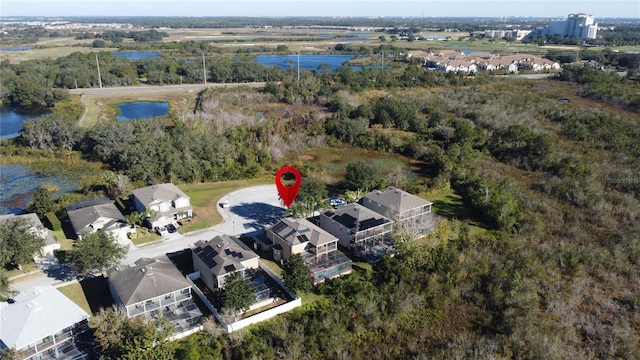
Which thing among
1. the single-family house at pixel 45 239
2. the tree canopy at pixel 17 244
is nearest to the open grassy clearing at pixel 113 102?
the single-family house at pixel 45 239

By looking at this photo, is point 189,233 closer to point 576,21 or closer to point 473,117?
point 473,117

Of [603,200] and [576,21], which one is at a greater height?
[576,21]

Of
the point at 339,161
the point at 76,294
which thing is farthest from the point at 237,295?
the point at 339,161

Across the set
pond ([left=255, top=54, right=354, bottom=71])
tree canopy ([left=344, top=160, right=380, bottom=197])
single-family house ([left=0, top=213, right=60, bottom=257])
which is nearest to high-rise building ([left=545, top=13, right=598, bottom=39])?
pond ([left=255, top=54, right=354, bottom=71])

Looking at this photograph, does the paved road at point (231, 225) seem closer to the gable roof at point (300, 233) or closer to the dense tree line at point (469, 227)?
the gable roof at point (300, 233)

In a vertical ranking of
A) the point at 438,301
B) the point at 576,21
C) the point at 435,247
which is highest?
the point at 576,21

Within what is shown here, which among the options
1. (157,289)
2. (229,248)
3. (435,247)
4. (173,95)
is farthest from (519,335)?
(173,95)

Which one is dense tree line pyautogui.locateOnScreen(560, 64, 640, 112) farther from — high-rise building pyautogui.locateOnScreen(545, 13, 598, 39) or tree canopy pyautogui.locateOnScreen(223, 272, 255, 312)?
high-rise building pyautogui.locateOnScreen(545, 13, 598, 39)
